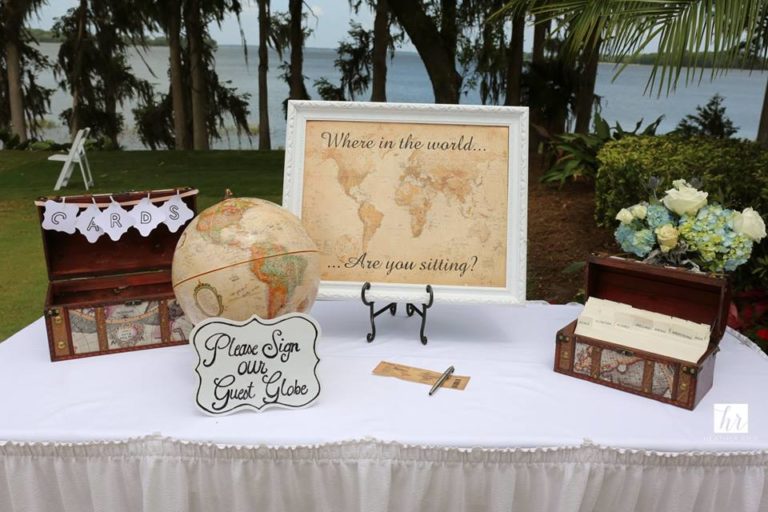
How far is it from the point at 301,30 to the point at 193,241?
28.3 feet

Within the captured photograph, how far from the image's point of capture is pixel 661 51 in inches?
102

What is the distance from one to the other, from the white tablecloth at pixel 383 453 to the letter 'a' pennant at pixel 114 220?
1.59 feet

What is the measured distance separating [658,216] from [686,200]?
7cm

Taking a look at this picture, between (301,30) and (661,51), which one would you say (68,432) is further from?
(301,30)

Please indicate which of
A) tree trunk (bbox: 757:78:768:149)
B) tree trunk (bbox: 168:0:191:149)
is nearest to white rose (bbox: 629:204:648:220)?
tree trunk (bbox: 757:78:768:149)

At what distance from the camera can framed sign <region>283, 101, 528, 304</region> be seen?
1.53 meters

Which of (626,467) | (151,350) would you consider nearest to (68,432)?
(151,350)

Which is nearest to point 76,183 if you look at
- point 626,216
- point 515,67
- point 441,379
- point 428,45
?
point 428,45

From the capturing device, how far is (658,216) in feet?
4.70

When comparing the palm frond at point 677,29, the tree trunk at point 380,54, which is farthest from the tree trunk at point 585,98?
the palm frond at point 677,29

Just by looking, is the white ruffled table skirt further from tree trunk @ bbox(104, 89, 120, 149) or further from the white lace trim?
tree trunk @ bbox(104, 89, 120, 149)

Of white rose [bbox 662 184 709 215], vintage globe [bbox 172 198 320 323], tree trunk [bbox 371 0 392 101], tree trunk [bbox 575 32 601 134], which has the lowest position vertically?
vintage globe [bbox 172 198 320 323]

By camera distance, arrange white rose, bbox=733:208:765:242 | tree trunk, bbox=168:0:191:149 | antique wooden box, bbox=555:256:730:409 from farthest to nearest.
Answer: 1. tree trunk, bbox=168:0:191:149
2. white rose, bbox=733:208:765:242
3. antique wooden box, bbox=555:256:730:409

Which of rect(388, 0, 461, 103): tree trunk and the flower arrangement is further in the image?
rect(388, 0, 461, 103): tree trunk
